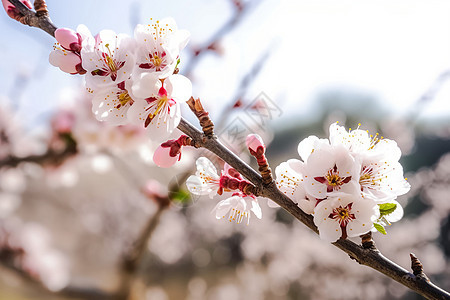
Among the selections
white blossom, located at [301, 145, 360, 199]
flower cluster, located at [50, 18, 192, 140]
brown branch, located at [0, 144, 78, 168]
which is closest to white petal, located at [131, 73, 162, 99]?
flower cluster, located at [50, 18, 192, 140]

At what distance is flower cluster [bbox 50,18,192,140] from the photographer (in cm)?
47

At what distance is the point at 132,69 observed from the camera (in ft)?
1.59

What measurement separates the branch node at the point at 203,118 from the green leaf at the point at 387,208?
0.83 ft

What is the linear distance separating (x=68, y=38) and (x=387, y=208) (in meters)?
0.49

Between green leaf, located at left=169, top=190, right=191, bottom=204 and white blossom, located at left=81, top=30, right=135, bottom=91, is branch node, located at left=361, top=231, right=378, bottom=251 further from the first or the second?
green leaf, located at left=169, top=190, right=191, bottom=204

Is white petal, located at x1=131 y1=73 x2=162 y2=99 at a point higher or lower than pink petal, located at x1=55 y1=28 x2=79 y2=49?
higher

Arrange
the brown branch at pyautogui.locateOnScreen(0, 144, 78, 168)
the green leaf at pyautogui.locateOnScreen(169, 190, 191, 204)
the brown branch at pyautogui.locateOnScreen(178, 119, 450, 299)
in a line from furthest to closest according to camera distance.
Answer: the brown branch at pyautogui.locateOnScreen(0, 144, 78, 168)
the green leaf at pyautogui.locateOnScreen(169, 190, 191, 204)
the brown branch at pyautogui.locateOnScreen(178, 119, 450, 299)

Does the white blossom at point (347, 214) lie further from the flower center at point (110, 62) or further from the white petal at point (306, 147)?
the flower center at point (110, 62)

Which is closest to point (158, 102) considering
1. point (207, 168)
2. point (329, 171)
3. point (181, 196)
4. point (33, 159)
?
point (207, 168)

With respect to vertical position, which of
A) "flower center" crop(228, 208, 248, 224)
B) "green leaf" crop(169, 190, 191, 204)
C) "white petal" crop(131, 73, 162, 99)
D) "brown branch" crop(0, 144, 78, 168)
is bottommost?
"brown branch" crop(0, 144, 78, 168)

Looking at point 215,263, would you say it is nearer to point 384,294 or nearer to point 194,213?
point 194,213

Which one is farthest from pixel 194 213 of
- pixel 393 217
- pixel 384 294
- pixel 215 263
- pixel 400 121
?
pixel 393 217

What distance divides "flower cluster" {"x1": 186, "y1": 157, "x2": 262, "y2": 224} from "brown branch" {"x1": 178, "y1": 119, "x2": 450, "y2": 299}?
4cm

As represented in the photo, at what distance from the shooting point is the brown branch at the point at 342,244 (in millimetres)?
439
